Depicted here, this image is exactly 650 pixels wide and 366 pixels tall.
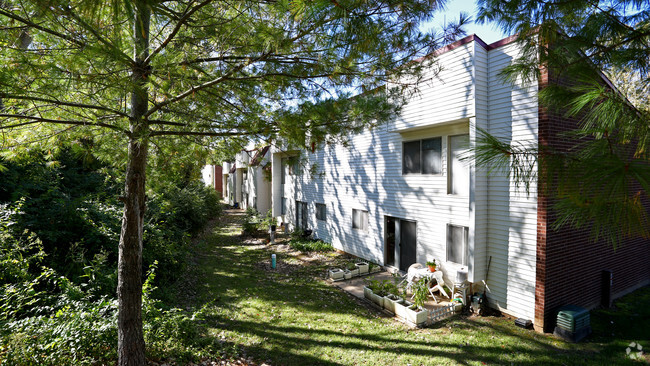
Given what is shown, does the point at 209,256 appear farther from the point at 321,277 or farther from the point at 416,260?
the point at 416,260

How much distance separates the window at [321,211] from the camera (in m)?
15.6

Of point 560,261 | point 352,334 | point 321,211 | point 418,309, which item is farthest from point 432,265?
point 321,211

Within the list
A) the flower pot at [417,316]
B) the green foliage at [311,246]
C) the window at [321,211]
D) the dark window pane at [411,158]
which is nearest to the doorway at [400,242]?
the dark window pane at [411,158]

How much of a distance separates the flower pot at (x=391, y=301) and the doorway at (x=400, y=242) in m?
2.20

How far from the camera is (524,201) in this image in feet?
23.0

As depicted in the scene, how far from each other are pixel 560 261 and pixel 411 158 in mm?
4920

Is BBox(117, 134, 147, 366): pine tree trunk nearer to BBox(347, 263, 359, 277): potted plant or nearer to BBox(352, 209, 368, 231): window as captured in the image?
BBox(347, 263, 359, 277): potted plant

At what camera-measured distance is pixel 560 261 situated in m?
6.95

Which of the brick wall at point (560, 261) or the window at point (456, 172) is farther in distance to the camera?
the window at point (456, 172)

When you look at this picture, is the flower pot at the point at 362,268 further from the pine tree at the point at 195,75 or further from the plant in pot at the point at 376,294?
the pine tree at the point at 195,75

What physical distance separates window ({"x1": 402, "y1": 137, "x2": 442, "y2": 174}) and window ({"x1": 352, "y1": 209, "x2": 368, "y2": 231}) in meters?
2.89

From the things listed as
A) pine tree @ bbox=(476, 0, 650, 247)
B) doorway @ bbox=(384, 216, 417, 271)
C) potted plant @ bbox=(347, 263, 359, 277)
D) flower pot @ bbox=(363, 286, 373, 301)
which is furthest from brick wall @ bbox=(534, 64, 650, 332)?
potted plant @ bbox=(347, 263, 359, 277)

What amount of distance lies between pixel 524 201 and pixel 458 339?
349cm

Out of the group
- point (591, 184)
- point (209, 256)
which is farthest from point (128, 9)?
point (209, 256)
